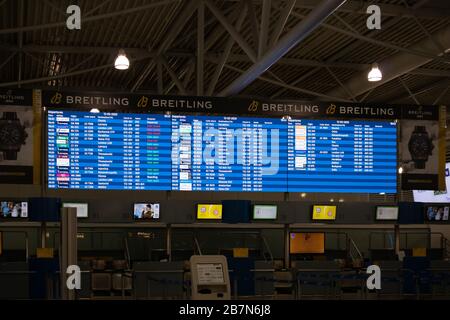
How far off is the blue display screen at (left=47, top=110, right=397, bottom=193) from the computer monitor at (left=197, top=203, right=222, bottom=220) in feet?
4.68

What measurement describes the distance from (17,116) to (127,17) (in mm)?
5515

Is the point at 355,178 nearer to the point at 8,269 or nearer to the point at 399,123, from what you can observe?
the point at 399,123

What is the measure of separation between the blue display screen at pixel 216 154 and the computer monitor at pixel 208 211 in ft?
4.68

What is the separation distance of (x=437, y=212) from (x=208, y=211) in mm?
4831

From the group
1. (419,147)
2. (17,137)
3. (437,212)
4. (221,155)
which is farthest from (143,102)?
(437,212)

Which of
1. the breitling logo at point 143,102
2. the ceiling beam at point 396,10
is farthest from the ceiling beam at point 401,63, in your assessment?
the breitling logo at point 143,102

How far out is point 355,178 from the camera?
1249 cm

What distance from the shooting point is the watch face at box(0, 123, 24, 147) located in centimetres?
1132

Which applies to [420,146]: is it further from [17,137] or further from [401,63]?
[17,137]

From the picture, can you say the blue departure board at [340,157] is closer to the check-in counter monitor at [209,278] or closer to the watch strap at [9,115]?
the check-in counter monitor at [209,278]
